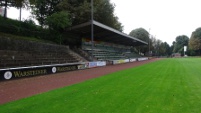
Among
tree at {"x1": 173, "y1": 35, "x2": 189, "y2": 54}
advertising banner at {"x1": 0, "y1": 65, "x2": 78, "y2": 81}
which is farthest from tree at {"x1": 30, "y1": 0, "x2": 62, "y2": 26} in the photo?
tree at {"x1": 173, "y1": 35, "x2": 189, "y2": 54}

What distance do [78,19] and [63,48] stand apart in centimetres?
803

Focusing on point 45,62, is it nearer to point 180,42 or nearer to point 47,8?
point 47,8

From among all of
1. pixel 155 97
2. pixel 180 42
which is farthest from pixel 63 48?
pixel 180 42

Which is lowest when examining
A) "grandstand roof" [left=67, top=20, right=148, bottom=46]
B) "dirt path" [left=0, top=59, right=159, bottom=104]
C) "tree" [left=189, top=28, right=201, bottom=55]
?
"dirt path" [left=0, top=59, right=159, bottom=104]

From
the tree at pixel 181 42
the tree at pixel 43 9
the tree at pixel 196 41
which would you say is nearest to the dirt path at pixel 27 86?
the tree at pixel 43 9

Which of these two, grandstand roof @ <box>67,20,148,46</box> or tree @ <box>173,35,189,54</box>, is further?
tree @ <box>173,35,189,54</box>

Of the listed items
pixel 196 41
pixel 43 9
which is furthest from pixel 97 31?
pixel 196 41

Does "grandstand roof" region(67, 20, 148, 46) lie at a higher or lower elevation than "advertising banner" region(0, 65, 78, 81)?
higher

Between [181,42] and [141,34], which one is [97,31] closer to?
[141,34]

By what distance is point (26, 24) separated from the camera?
31.2 m

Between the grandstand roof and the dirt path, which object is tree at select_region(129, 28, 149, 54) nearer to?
the grandstand roof

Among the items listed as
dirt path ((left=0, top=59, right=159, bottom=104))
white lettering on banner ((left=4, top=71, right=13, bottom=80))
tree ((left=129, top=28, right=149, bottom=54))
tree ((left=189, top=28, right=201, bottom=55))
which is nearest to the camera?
dirt path ((left=0, top=59, right=159, bottom=104))

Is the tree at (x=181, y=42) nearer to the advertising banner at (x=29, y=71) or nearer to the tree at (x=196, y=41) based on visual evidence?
the tree at (x=196, y=41)

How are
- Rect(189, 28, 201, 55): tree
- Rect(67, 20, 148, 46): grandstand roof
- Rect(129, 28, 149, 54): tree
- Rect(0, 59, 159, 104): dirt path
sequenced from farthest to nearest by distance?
Rect(189, 28, 201, 55): tree < Rect(129, 28, 149, 54): tree < Rect(67, 20, 148, 46): grandstand roof < Rect(0, 59, 159, 104): dirt path
